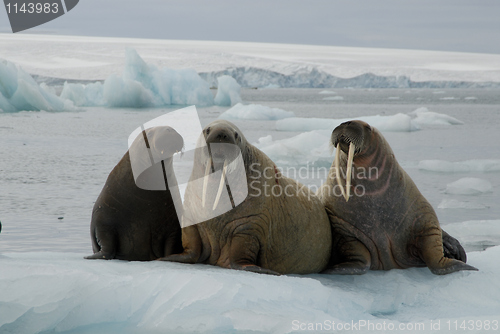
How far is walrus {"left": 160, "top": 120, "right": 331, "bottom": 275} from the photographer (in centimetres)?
371

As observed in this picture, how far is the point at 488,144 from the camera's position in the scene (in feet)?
67.0

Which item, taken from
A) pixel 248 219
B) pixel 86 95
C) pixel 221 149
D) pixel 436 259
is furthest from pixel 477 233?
pixel 86 95

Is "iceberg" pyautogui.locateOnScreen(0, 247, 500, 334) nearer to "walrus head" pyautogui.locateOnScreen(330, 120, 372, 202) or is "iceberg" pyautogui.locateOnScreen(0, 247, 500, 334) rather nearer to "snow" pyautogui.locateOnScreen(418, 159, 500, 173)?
"walrus head" pyautogui.locateOnScreen(330, 120, 372, 202)

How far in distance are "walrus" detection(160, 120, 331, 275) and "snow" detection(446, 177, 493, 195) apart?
7088mm

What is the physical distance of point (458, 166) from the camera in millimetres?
13070

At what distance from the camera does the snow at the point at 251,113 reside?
26219mm

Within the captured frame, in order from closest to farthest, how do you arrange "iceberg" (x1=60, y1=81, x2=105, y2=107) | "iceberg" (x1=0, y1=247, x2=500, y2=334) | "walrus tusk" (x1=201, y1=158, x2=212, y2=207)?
"iceberg" (x1=0, y1=247, x2=500, y2=334) < "walrus tusk" (x1=201, y1=158, x2=212, y2=207) < "iceberg" (x1=60, y1=81, x2=105, y2=107)

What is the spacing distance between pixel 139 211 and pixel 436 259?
2.10 m

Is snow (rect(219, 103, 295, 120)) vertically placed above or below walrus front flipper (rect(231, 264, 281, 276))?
below

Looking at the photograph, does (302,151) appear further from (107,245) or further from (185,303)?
(185,303)

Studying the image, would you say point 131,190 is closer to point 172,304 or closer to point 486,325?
point 172,304

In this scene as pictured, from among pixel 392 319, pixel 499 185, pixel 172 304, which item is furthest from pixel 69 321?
pixel 499 185

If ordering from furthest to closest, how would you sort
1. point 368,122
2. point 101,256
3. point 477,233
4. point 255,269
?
point 368,122, point 477,233, point 101,256, point 255,269

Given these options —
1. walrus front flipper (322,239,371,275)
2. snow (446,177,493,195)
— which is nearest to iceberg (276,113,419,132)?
snow (446,177,493,195)
